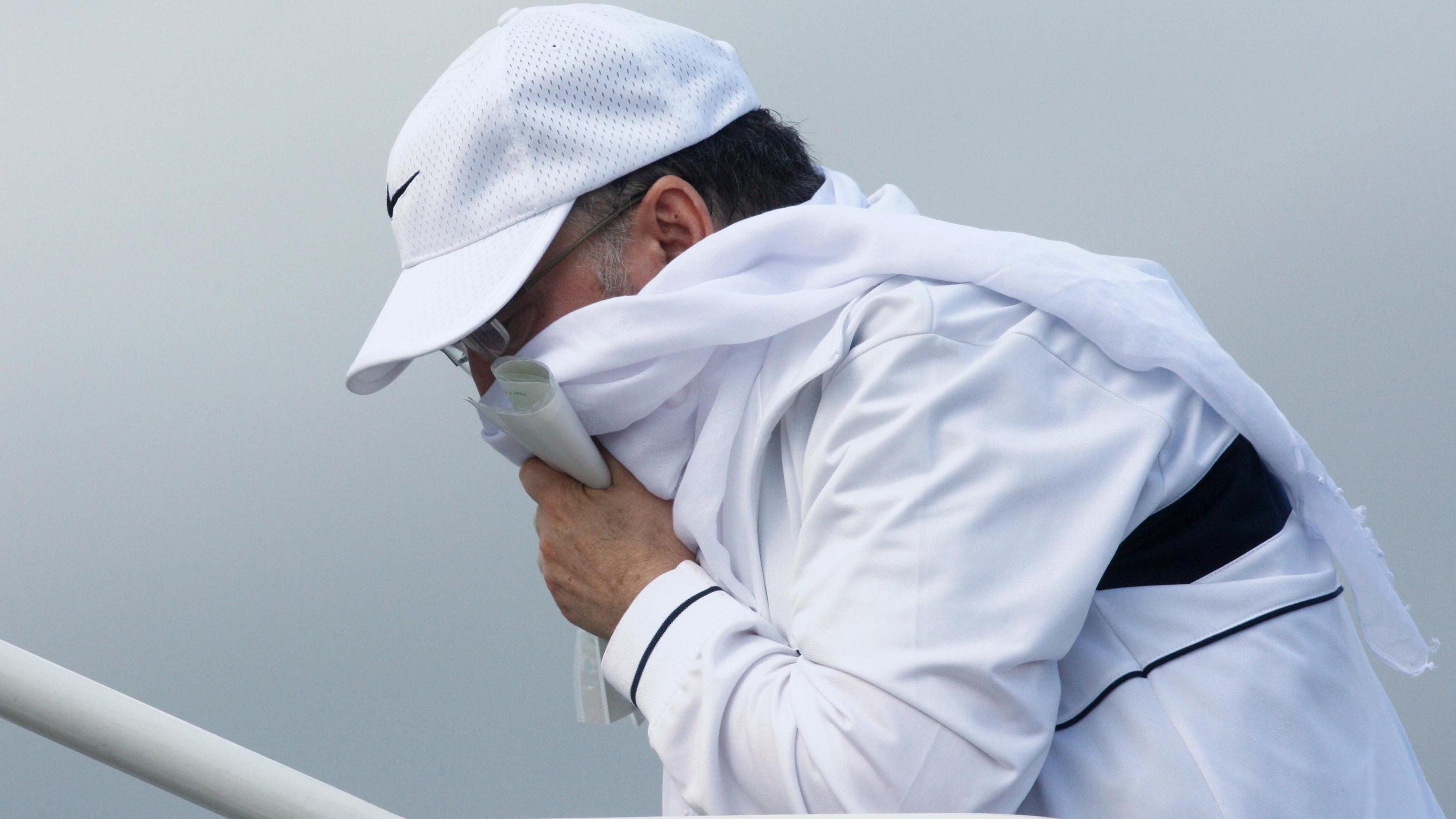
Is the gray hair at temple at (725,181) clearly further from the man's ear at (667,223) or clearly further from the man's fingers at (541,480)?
the man's fingers at (541,480)

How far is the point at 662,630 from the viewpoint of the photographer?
0.84 meters

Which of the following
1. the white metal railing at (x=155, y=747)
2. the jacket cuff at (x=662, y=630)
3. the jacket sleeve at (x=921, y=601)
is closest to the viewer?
the white metal railing at (x=155, y=747)

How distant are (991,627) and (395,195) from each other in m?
0.61

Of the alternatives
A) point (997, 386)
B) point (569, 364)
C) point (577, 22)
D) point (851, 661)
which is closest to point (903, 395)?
point (997, 386)

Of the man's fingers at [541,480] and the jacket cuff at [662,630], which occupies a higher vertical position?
the man's fingers at [541,480]

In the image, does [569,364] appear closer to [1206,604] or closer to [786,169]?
[786,169]

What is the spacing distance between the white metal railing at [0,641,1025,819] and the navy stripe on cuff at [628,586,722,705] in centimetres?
34

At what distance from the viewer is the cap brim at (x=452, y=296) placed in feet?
2.97

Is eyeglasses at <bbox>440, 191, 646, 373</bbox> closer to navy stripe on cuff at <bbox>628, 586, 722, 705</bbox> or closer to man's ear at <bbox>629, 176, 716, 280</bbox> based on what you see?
man's ear at <bbox>629, 176, 716, 280</bbox>

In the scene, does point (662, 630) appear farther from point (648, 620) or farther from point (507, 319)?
point (507, 319)

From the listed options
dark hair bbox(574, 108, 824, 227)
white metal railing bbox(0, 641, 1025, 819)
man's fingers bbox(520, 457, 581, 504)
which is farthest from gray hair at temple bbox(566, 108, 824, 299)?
white metal railing bbox(0, 641, 1025, 819)

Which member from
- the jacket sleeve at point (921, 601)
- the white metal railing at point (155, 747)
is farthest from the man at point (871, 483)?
the white metal railing at point (155, 747)

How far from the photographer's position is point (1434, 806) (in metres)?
0.95

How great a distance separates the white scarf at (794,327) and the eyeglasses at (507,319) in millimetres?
26
